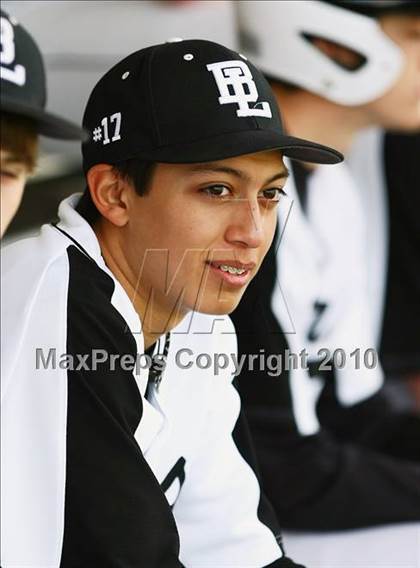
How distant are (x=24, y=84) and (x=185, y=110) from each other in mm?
408

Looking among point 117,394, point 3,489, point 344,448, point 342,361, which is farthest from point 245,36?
point 3,489

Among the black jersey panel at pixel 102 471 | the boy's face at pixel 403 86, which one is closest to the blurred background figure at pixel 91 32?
the boy's face at pixel 403 86

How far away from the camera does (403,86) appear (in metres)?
1.77

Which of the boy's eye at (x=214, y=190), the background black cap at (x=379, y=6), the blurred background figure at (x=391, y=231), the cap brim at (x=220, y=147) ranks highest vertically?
the background black cap at (x=379, y=6)

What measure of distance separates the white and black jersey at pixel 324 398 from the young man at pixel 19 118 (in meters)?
0.30

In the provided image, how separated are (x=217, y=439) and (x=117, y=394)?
0.22 m

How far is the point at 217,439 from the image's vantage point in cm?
113

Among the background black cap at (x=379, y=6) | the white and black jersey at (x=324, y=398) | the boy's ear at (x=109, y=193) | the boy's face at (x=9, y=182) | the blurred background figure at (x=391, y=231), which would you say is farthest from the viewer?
the blurred background figure at (x=391, y=231)

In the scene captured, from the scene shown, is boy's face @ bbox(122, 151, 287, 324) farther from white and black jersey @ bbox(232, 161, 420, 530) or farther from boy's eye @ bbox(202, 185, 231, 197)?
white and black jersey @ bbox(232, 161, 420, 530)

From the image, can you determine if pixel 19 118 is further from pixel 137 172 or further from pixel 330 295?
pixel 330 295

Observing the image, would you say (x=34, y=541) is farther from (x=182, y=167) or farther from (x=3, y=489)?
(x=182, y=167)

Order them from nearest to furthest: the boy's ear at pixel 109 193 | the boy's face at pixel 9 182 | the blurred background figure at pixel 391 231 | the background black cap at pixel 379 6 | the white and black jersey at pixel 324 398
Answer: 1. the boy's ear at pixel 109 193
2. the boy's face at pixel 9 182
3. the white and black jersey at pixel 324 398
4. the background black cap at pixel 379 6
5. the blurred background figure at pixel 391 231

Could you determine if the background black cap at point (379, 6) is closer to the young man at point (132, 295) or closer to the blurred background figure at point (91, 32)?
the blurred background figure at point (91, 32)

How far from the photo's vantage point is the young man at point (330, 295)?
158 centimetres
